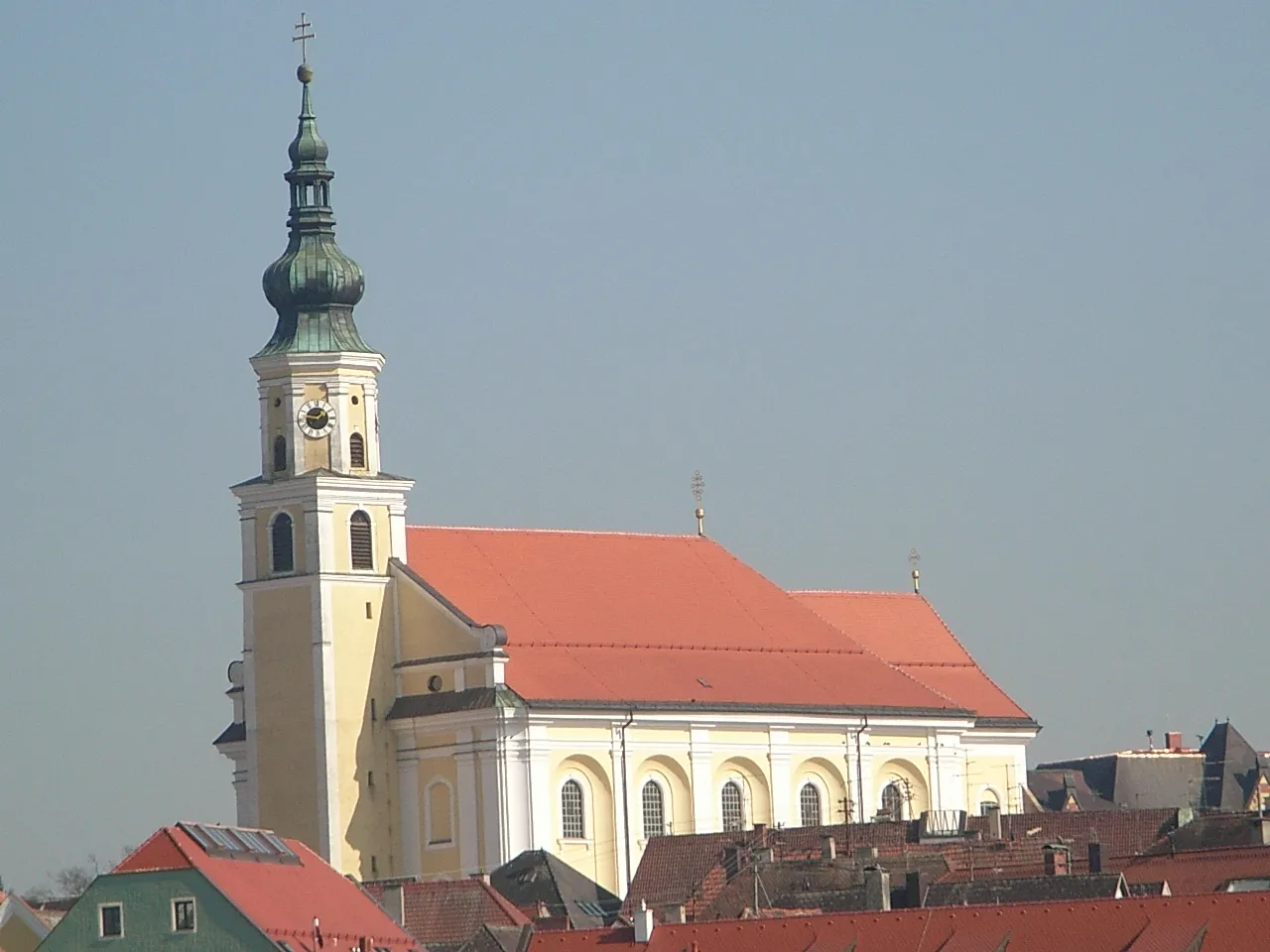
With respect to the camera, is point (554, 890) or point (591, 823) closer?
point (554, 890)

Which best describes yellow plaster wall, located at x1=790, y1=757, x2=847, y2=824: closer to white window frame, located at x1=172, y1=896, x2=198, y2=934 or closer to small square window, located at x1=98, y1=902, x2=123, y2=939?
small square window, located at x1=98, y1=902, x2=123, y2=939

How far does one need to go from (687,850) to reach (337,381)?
1514 cm

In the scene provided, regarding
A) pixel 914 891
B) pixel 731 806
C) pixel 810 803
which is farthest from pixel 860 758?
pixel 914 891

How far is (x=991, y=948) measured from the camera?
6091 cm

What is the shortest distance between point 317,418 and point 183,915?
1429 inches

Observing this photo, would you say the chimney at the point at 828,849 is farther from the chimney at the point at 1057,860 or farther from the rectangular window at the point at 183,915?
the rectangular window at the point at 183,915

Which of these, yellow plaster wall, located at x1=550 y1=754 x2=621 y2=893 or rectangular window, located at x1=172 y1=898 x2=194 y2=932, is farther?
yellow plaster wall, located at x1=550 y1=754 x2=621 y2=893

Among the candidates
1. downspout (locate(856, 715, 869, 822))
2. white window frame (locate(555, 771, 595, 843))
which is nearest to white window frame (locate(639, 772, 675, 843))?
white window frame (locate(555, 771, 595, 843))

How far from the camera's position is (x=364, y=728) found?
95000mm

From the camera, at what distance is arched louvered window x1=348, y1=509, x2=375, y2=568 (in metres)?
95.8

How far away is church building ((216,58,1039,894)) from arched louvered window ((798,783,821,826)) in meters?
0.07

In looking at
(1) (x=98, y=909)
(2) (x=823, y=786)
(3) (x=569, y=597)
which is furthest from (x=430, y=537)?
(1) (x=98, y=909)

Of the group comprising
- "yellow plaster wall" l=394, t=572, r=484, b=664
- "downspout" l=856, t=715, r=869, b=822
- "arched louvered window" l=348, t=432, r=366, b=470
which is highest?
"arched louvered window" l=348, t=432, r=366, b=470

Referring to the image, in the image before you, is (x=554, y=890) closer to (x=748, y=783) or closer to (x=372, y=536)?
(x=372, y=536)
